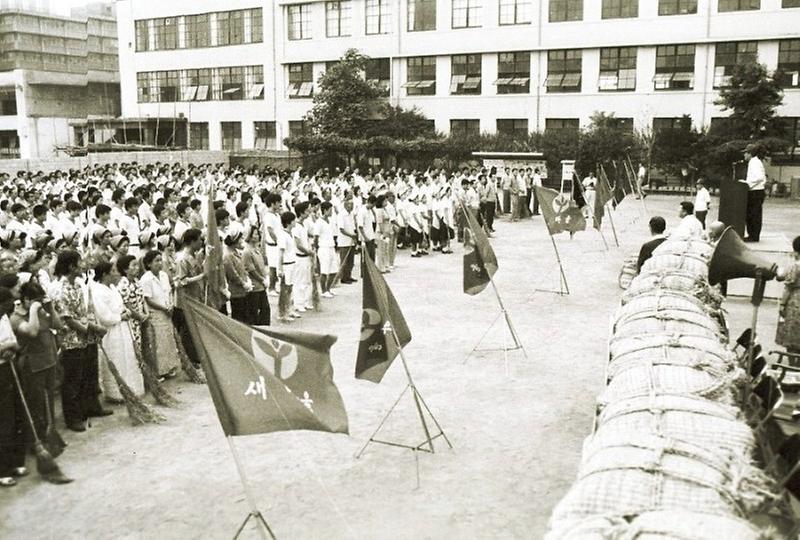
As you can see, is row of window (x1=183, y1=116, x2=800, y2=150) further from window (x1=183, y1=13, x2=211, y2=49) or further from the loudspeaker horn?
the loudspeaker horn

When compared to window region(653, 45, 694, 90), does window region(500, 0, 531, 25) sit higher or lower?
higher

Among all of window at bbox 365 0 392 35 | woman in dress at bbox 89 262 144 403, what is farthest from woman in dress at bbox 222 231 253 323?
window at bbox 365 0 392 35

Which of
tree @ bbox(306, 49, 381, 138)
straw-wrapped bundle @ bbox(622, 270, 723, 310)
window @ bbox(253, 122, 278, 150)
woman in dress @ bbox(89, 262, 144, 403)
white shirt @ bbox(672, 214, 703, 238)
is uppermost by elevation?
tree @ bbox(306, 49, 381, 138)

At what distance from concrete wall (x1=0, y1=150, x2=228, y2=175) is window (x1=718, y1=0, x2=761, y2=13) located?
2766 centimetres

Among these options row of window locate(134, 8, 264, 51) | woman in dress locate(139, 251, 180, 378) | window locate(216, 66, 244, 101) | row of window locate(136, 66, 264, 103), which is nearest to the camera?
woman in dress locate(139, 251, 180, 378)

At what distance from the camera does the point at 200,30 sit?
51.5 metres

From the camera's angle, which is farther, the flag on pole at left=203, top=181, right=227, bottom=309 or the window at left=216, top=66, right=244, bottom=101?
A: the window at left=216, top=66, right=244, bottom=101

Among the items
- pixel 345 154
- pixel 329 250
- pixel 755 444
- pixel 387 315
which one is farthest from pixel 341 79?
pixel 755 444

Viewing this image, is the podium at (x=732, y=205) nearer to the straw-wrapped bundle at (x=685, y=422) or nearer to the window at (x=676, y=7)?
the straw-wrapped bundle at (x=685, y=422)

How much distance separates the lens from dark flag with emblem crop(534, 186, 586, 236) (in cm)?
1378

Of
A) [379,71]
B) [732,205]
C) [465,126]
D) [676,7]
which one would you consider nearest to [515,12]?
[465,126]

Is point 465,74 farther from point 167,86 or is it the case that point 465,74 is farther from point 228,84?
point 167,86

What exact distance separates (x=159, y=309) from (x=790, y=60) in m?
36.1

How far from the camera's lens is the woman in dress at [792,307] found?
9.31 meters
